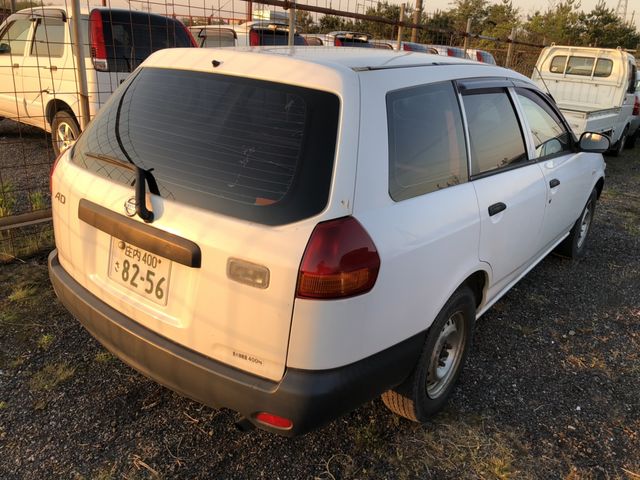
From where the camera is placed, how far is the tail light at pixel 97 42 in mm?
5797

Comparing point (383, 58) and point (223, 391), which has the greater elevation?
point (383, 58)

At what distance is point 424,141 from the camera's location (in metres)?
2.33

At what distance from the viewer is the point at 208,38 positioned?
9961 millimetres

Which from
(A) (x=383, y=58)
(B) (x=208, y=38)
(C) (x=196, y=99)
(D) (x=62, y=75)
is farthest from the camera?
(B) (x=208, y=38)

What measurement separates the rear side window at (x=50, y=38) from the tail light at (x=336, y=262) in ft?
18.8

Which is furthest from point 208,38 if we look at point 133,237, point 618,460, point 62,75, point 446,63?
point 618,460

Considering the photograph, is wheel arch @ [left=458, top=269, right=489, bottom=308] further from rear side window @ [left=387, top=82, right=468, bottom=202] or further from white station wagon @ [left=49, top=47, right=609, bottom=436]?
rear side window @ [left=387, top=82, right=468, bottom=202]

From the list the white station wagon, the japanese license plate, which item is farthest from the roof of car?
the japanese license plate

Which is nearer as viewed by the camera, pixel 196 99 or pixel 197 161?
pixel 197 161

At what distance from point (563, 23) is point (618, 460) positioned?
4003 cm

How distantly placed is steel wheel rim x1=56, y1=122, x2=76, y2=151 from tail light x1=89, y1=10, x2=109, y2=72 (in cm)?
84

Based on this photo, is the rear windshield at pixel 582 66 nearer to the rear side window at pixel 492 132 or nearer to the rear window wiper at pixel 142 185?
the rear side window at pixel 492 132

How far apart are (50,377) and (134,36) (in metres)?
4.90

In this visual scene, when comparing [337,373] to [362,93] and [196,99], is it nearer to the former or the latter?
[362,93]
